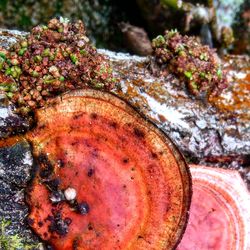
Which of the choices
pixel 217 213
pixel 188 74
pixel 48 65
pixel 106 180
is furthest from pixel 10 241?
pixel 188 74

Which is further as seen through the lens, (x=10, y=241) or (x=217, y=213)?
(x=217, y=213)

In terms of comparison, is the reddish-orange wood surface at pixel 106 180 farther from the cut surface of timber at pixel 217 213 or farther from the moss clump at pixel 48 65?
the cut surface of timber at pixel 217 213

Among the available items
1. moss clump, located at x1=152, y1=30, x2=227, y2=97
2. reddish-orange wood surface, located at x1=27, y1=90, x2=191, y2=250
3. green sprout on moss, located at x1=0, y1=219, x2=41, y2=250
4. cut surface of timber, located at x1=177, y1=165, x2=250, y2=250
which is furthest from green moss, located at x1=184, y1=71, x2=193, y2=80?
green sprout on moss, located at x1=0, y1=219, x2=41, y2=250

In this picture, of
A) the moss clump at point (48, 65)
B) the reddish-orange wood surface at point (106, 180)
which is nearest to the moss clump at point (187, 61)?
the moss clump at point (48, 65)

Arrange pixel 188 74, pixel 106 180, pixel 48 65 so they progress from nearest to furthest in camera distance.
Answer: pixel 106 180
pixel 48 65
pixel 188 74

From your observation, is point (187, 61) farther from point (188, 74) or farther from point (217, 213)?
point (217, 213)

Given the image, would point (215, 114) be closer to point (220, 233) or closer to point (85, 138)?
point (220, 233)
